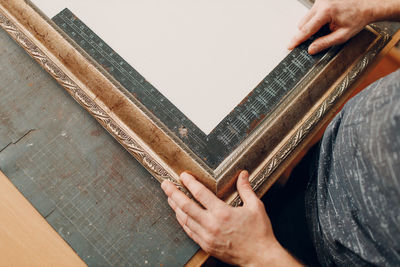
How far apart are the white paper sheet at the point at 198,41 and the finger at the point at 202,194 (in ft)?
0.47

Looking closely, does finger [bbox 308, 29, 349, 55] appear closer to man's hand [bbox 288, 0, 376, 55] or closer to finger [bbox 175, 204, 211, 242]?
man's hand [bbox 288, 0, 376, 55]

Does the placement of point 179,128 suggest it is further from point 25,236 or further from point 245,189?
point 25,236

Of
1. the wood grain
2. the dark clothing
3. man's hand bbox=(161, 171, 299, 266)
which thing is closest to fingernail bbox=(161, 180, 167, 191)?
man's hand bbox=(161, 171, 299, 266)

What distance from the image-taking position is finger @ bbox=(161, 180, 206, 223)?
0.66 metres

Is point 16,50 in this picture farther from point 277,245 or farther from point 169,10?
point 277,245

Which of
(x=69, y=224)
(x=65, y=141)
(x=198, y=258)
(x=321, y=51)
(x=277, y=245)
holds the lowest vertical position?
(x=277, y=245)

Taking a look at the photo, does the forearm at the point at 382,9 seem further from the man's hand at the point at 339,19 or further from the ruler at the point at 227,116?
the ruler at the point at 227,116

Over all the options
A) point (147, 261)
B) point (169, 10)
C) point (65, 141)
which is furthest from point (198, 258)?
point (169, 10)

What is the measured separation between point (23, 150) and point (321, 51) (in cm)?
86

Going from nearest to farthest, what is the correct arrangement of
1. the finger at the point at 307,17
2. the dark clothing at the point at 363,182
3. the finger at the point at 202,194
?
1. the dark clothing at the point at 363,182
2. the finger at the point at 202,194
3. the finger at the point at 307,17

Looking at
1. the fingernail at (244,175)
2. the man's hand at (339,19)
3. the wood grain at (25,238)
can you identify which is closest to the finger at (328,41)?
the man's hand at (339,19)

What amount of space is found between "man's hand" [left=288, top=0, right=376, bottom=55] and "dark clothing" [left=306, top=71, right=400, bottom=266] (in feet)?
0.71

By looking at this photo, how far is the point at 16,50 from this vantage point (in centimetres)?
81

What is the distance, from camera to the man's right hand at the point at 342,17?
75 cm
